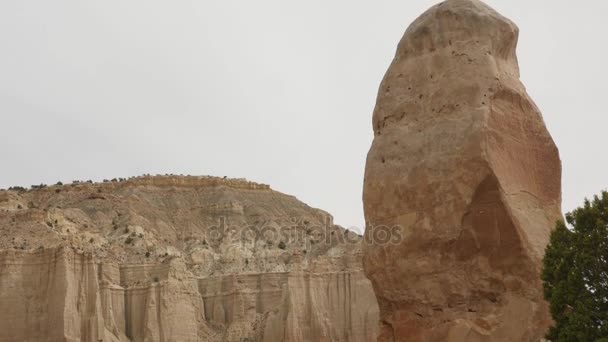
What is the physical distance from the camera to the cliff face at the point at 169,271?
6088 centimetres

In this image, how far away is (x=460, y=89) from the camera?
1816cm

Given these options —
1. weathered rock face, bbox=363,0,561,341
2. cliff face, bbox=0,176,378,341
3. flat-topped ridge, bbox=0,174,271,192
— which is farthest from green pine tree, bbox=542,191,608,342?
flat-topped ridge, bbox=0,174,271,192

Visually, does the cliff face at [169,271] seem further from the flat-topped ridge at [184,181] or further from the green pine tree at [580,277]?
the green pine tree at [580,277]

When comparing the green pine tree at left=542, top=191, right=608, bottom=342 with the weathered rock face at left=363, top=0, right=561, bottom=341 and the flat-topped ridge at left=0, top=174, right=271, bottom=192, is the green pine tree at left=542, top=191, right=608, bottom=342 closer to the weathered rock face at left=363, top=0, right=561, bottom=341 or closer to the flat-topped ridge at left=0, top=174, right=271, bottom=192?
the weathered rock face at left=363, top=0, right=561, bottom=341

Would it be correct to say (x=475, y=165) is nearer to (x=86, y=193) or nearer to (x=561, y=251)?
(x=561, y=251)

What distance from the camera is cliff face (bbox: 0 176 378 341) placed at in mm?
60875

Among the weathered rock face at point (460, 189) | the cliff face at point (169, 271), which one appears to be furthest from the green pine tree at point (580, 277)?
the cliff face at point (169, 271)

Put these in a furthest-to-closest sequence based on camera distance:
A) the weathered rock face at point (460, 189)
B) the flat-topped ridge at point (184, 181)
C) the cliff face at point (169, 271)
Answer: the flat-topped ridge at point (184, 181)
the cliff face at point (169, 271)
the weathered rock face at point (460, 189)

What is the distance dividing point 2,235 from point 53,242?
10.6 ft

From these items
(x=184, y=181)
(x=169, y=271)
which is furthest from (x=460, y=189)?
(x=184, y=181)

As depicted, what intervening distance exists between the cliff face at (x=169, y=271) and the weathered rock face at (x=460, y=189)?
142 ft

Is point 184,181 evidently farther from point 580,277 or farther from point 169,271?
point 580,277

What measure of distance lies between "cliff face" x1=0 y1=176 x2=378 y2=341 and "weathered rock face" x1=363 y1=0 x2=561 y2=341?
43.4 metres

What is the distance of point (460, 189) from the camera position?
1755 centimetres
